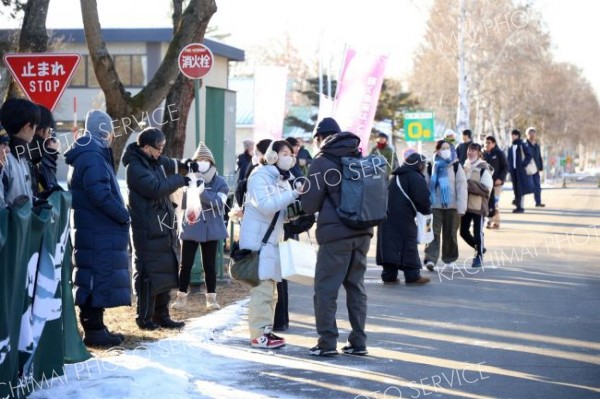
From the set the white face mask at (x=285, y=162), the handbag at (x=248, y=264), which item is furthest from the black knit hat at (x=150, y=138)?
the handbag at (x=248, y=264)

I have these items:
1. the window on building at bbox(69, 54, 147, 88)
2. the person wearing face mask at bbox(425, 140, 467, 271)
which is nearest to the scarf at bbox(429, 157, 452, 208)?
the person wearing face mask at bbox(425, 140, 467, 271)

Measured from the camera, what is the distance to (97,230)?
30.1ft

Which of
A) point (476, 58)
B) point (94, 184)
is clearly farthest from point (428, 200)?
point (476, 58)

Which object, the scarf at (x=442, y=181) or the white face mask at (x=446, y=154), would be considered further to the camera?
the white face mask at (x=446, y=154)

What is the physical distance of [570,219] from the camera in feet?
86.2

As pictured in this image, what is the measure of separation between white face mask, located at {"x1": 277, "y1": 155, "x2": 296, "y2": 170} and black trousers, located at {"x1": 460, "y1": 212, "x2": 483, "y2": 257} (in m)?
6.81

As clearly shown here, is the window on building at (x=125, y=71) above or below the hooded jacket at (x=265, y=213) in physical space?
above

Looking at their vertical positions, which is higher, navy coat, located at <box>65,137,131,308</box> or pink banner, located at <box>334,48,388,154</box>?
pink banner, located at <box>334,48,388,154</box>

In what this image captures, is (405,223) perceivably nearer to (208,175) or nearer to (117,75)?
(208,175)

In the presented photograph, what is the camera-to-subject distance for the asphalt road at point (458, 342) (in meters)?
7.98

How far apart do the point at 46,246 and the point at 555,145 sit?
97705 mm

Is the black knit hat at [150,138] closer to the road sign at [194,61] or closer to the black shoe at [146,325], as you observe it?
the black shoe at [146,325]

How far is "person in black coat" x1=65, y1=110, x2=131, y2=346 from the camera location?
9.10m

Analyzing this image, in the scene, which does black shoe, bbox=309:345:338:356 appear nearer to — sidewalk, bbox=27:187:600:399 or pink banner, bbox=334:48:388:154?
sidewalk, bbox=27:187:600:399
